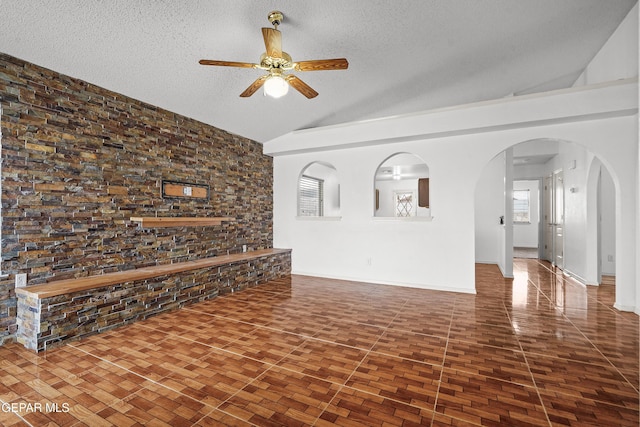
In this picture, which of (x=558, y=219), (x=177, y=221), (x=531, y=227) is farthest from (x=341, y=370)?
(x=531, y=227)

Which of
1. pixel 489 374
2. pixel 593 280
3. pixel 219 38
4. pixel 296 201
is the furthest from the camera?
pixel 296 201

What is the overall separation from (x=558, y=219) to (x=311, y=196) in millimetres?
5742

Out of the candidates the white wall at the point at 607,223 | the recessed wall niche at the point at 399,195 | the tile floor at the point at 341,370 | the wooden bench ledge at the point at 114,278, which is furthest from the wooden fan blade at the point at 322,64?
the recessed wall niche at the point at 399,195

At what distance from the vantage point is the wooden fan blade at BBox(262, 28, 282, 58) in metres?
2.29

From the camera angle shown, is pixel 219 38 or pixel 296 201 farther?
pixel 296 201

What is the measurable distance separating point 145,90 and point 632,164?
19.2 ft

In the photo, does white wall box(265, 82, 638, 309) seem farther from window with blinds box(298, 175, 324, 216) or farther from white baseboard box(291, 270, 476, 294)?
window with blinds box(298, 175, 324, 216)

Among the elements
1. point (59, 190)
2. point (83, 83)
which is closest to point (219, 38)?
point (83, 83)

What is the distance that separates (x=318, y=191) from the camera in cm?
891

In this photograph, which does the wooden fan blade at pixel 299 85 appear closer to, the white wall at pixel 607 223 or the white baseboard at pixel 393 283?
the white baseboard at pixel 393 283

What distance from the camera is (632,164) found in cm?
372

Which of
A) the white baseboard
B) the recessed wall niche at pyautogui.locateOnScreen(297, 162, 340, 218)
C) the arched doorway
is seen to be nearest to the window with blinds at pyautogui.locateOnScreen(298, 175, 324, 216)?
the recessed wall niche at pyautogui.locateOnScreen(297, 162, 340, 218)

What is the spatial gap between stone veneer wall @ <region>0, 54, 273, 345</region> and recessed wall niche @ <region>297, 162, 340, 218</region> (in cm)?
350

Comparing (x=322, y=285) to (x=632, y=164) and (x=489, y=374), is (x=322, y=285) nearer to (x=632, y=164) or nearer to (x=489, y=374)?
(x=489, y=374)
